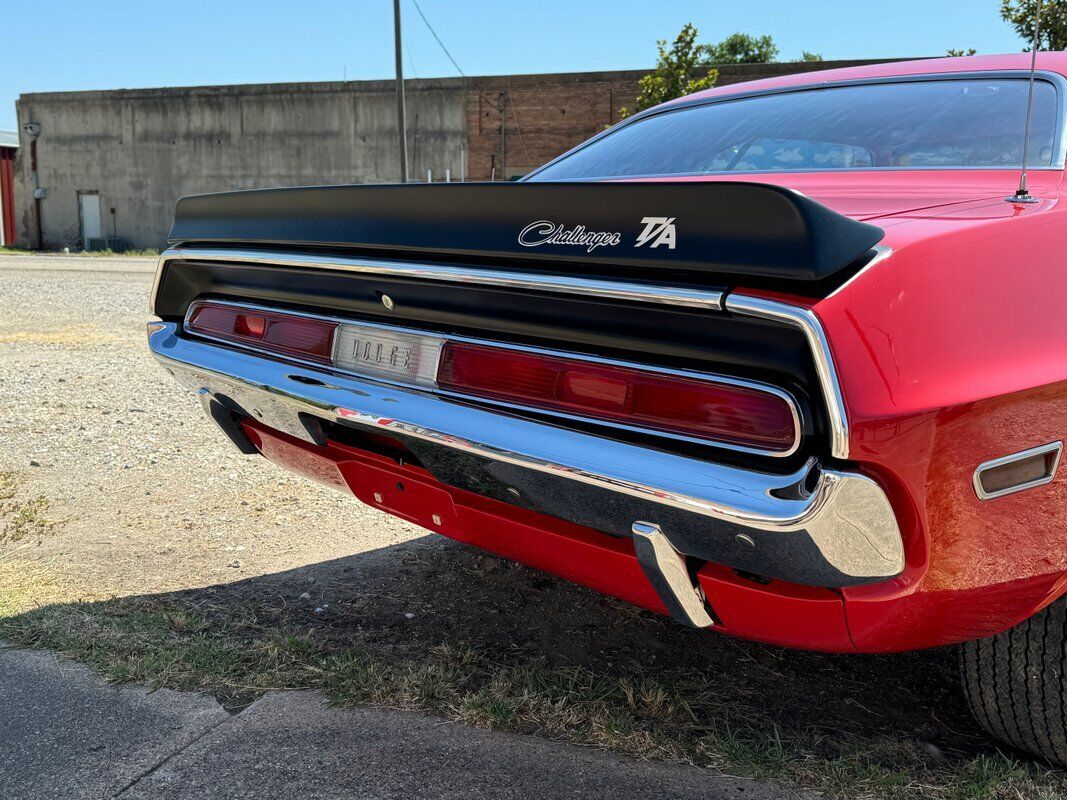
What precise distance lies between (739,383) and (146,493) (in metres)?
2.99

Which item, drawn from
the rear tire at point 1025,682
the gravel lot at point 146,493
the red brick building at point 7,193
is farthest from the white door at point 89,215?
the rear tire at point 1025,682

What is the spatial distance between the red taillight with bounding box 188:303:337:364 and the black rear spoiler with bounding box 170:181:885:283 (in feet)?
0.64

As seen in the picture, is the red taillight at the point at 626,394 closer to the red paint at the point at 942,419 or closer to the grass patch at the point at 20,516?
the red paint at the point at 942,419

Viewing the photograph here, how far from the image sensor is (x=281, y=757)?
2.00 m

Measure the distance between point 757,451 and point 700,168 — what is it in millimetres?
1341

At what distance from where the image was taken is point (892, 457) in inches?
54.7

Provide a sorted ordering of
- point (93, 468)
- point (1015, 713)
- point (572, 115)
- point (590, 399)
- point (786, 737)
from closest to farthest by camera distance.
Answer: point (590, 399) < point (1015, 713) < point (786, 737) < point (93, 468) < point (572, 115)

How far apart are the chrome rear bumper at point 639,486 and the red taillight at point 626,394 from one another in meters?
0.05

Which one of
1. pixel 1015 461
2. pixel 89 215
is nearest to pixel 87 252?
pixel 89 215

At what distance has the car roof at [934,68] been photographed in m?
2.45

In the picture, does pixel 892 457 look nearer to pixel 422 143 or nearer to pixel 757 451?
pixel 757 451

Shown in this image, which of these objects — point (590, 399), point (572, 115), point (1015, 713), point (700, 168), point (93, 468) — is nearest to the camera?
point (590, 399)

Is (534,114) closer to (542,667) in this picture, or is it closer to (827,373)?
(542,667)

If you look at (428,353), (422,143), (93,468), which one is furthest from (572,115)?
(428,353)
